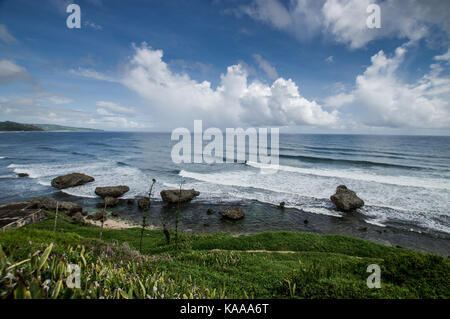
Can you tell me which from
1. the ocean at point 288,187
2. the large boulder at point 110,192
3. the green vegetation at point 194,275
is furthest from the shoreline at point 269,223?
Result: the green vegetation at point 194,275

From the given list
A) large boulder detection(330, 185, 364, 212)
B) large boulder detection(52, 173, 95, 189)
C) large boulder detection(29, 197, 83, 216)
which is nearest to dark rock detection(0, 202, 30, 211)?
large boulder detection(29, 197, 83, 216)

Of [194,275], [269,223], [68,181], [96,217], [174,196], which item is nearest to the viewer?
[194,275]

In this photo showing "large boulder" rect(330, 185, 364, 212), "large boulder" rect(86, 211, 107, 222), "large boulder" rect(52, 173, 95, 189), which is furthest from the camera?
"large boulder" rect(52, 173, 95, 189)

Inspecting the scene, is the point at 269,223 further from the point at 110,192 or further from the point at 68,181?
the point at 68,181

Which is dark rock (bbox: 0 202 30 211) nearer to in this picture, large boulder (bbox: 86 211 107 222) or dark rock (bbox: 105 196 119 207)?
large boulder (bbox: 86 211 107 222)

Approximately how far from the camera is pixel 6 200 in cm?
2083

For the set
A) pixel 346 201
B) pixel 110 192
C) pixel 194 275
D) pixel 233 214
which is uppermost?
pixel 194 275

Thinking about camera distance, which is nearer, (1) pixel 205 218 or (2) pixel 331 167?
(1) pixel 205 218

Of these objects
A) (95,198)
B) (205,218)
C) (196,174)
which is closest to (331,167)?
(196,174)

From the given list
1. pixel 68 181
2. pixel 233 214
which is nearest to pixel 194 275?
pixel 233 214

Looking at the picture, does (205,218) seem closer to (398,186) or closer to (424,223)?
(424,223)

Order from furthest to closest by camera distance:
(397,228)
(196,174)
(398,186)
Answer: (196,174)
(398,186)
(397,228)
